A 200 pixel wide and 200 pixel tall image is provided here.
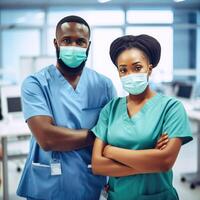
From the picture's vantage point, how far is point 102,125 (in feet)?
4.59

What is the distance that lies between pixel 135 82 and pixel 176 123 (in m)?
0.22

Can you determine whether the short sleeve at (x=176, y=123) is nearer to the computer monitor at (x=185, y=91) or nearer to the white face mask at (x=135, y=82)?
the white face mask at (x=135, y=82)

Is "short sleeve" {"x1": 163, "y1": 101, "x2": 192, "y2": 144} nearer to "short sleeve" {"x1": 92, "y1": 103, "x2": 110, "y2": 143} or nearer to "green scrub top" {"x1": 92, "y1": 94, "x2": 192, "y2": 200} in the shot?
"green scrub top" {"x1": 92, "y1": 94, "x2": 192, "y2": 200}

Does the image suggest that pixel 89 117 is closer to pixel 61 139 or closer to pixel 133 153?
pixel 61 139

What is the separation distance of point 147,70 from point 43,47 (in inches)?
233

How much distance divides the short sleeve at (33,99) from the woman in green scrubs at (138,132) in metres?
0.23

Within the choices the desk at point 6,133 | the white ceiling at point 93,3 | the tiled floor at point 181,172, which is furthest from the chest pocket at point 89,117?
the white ceiling at point 93,3

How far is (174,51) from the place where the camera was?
24.7ft

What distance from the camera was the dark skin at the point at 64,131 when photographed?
1.41 meters

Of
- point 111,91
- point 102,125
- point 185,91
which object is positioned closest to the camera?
point 102,125

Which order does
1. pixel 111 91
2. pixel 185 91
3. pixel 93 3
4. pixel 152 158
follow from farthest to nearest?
1. pixel 93 3
2. pixel 185 91
3. pixel 111 91
4. pixel 152 158

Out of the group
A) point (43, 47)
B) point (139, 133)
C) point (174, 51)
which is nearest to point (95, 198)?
point (139, 133)

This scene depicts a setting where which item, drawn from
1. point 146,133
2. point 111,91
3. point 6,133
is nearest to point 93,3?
point 6,133

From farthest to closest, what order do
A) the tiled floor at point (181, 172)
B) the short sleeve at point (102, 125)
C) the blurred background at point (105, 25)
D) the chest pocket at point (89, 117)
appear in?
the blurred background at point (105, 25)
the tiled floor at point (181, 172)
the chest pocket at point (89, 117)
the short sleeve at point (102, 125)
